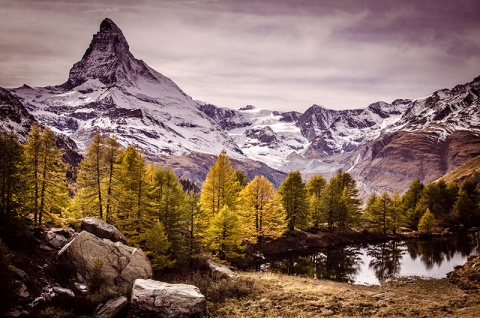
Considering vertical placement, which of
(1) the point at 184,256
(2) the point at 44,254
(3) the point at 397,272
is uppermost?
(2) the point at 44,254

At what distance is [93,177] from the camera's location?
34.6 m

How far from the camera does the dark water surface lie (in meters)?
43.9

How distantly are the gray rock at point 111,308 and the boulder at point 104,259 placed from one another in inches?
124

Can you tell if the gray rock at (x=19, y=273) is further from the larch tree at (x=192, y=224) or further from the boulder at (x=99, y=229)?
the larch tree at (x=192, y=224)

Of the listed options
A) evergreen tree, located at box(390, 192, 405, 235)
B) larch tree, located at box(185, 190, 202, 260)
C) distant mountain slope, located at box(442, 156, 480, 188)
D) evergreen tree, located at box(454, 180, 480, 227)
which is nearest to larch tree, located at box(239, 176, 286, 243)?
larch tree, located at box(185, 190, 202, 260)

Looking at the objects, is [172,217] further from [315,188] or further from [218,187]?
[315,188]

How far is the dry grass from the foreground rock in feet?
4.89

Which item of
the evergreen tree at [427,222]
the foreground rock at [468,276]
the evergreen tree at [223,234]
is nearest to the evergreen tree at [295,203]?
the evergreen tree at [223,234]

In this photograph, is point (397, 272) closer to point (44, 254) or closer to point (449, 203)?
point (44, 254)

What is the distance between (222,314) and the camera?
80.5 feet

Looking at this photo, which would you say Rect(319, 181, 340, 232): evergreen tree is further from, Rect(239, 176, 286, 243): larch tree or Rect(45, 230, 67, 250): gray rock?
Rect(45, 230, 67, 250): gray rock

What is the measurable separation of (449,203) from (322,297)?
79.9m

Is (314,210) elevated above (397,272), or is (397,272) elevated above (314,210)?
(314,210)

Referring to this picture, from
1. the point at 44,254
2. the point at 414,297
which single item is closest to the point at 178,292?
the point at 44,254
